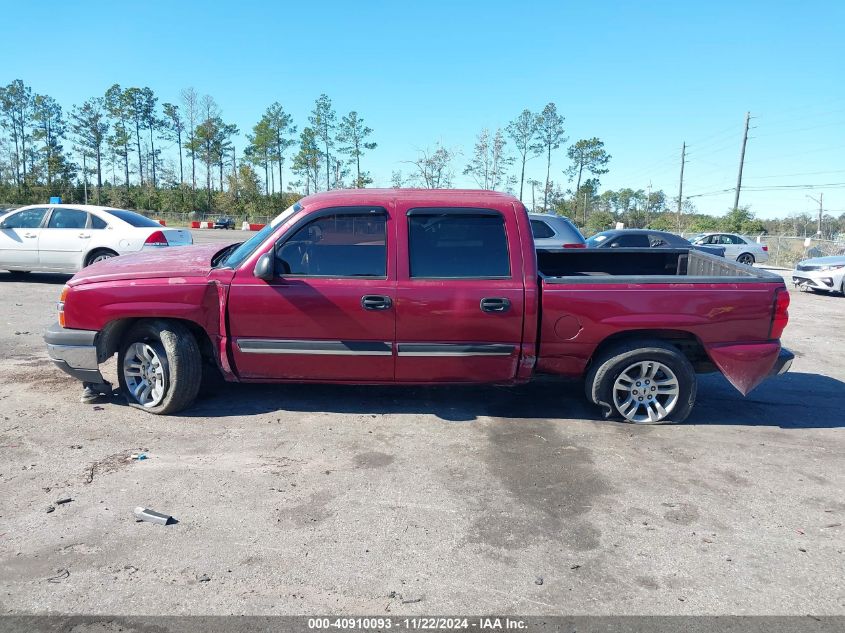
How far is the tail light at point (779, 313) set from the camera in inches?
179

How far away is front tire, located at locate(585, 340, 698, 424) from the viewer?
4672 millimetres

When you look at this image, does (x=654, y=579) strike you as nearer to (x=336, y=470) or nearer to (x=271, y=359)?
(x=336, y=470)

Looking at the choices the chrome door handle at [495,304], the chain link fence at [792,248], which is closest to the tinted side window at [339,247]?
the chrome door handle at [495,304]

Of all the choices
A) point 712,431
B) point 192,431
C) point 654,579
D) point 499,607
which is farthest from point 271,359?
point 712,431

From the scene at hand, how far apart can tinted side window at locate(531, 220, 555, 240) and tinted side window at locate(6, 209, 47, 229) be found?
9.58 metres

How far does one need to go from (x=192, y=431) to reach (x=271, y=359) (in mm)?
824

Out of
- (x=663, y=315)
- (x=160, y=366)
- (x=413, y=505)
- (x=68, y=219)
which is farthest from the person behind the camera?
(x=68, y=219)

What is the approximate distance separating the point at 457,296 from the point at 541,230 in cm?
600

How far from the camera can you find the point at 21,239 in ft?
36.3

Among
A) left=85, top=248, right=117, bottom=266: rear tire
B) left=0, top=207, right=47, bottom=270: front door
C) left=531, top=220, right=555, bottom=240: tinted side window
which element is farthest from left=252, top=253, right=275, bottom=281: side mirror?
left=0, top=207, right=47, bottom=270: front door

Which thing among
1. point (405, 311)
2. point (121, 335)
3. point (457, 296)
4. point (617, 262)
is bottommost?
point (121, 335)

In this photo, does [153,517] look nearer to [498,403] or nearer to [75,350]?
[75,350]

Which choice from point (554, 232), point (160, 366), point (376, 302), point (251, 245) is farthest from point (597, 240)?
point (160, 366)

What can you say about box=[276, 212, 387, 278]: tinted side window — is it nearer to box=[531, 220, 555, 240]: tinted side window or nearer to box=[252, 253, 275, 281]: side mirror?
box=[252, 253, 275, 281]: side mirror
